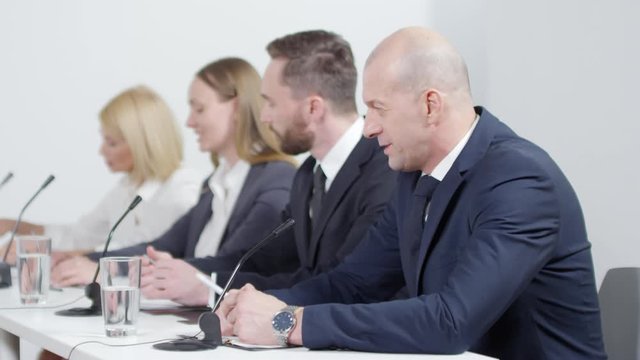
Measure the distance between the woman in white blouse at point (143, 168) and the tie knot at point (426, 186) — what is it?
2160 millimetres

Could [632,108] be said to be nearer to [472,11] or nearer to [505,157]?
[505,157]

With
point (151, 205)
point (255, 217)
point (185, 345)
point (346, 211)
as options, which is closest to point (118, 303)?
point (185, 345)

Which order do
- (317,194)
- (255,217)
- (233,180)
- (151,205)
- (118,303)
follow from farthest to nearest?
(151,205)
(233,180)
(255,217)
(317,194)
(118,303)

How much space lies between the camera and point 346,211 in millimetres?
3084

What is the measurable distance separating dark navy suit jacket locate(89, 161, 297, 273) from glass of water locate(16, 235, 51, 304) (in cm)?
65

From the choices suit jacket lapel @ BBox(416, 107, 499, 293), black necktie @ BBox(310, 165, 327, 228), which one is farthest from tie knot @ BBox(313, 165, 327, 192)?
suit jacket lapel @ BBox(416, 107, 499, 293)

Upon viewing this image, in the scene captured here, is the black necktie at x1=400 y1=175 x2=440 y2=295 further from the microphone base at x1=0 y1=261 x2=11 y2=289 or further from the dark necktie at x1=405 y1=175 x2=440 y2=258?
the microphone base at x1=0 y1=261 x2=11 y2=289

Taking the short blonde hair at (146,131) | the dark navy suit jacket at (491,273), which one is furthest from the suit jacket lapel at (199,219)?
the dark navy suit jacket at (491,273)

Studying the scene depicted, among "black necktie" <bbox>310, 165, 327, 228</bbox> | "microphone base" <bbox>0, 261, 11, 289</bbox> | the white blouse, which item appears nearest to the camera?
"black necktie" <bbox>310, 165, 327, 228</bbox>

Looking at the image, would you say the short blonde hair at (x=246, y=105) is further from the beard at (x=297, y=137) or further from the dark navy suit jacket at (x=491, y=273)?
the dark navy suit jacket at (x=491, y=273)

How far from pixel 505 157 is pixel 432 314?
0.42 metres

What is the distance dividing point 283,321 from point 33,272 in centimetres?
115

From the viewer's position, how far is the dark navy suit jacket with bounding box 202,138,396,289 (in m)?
3.01

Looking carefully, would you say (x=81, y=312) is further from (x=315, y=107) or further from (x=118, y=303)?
(x=315, y=107)
